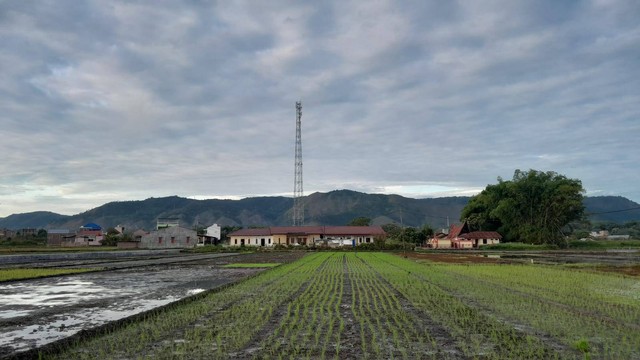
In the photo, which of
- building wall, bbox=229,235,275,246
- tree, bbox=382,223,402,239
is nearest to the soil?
tree, bbox=382,223,402,239

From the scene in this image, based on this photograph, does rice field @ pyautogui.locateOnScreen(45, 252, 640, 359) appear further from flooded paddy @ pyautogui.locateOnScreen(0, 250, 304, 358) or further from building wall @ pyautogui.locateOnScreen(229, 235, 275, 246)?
building wall @ pyautogui.locateOnScreen(229, 235, 275, 246)

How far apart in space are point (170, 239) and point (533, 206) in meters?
53.3

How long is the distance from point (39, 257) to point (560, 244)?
199 feet

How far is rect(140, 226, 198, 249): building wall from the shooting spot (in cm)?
7275

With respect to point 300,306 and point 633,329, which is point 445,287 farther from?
point 633,329

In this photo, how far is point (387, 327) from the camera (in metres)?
9.05

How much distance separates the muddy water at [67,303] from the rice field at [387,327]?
92 cm

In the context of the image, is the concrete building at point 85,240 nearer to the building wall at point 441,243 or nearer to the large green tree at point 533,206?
the building wall at point 441,243

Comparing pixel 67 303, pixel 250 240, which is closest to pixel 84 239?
pixel 250 240

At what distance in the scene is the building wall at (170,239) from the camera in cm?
7275

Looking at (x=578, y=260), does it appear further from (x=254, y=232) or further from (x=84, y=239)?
(x=84, y=239)

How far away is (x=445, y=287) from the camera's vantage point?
16172 mm

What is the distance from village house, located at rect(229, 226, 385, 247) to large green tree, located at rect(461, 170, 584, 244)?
1766cm

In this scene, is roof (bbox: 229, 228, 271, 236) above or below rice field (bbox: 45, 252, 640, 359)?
above
